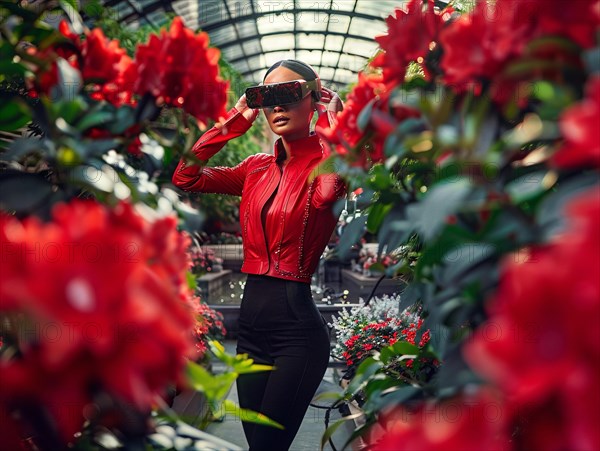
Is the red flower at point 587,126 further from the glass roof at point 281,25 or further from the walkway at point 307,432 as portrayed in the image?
the glass roof at point 281,25

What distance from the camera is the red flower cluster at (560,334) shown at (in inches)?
15.4

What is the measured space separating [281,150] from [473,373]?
1.67m

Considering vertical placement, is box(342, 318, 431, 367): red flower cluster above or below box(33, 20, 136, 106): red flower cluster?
below

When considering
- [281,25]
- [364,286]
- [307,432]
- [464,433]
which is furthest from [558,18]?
[281,25]

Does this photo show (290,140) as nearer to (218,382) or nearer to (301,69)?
(301,69)

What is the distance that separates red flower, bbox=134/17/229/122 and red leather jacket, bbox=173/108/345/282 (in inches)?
40.9

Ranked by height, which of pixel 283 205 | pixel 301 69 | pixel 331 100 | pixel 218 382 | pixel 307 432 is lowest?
pixel 307 432

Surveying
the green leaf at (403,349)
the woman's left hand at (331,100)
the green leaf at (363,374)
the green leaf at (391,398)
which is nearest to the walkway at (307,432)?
the woman's left hand at (331,100)

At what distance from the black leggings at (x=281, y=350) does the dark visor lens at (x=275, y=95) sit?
0.59m

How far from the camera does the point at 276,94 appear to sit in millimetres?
2068

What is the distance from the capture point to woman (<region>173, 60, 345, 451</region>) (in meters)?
1.96

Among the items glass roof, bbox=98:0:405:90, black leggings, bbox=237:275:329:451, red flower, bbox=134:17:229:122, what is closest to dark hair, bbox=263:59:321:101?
black leggings, bbox=237:275:329:451

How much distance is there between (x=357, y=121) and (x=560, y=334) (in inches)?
23.3

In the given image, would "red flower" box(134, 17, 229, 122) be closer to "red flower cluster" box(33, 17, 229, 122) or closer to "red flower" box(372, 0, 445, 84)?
"red flower cluster" box(33, 17, 229, 122)
